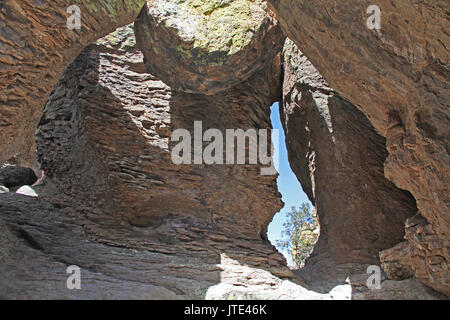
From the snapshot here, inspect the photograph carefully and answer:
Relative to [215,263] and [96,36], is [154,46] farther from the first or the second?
[215,263]

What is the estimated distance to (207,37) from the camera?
7043mm

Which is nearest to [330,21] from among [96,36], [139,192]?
[96,36]

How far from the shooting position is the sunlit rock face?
22.9ft

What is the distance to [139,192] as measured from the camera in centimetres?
771

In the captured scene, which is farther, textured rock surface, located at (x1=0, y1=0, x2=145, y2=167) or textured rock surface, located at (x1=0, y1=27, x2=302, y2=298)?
textured rock surface, located at (x1=0, y1=27, x2=302, y2=298)

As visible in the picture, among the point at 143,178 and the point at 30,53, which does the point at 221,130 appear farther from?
the point at 30,53

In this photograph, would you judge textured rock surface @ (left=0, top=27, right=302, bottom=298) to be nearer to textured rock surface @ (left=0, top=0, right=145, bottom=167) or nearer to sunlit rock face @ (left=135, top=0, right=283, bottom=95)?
sunlit rock face @ (left=135, top=0, right=283, bottom=95)

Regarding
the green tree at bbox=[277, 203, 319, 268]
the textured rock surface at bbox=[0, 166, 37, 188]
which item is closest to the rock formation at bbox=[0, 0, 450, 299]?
the textured rock surface at bbox=[0, 166, 37, 188]

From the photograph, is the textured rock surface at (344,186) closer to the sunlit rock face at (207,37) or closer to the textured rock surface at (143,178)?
the textured rock surface at (143,178)

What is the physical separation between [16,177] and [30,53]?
624cm

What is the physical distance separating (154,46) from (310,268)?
6158 millimetres

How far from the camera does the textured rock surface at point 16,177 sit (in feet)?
30.2

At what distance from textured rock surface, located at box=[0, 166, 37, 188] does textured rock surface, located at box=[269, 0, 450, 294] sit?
7680 millimetres

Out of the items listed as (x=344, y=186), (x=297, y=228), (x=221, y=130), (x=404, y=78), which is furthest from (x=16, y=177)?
(x=297, y=228)
